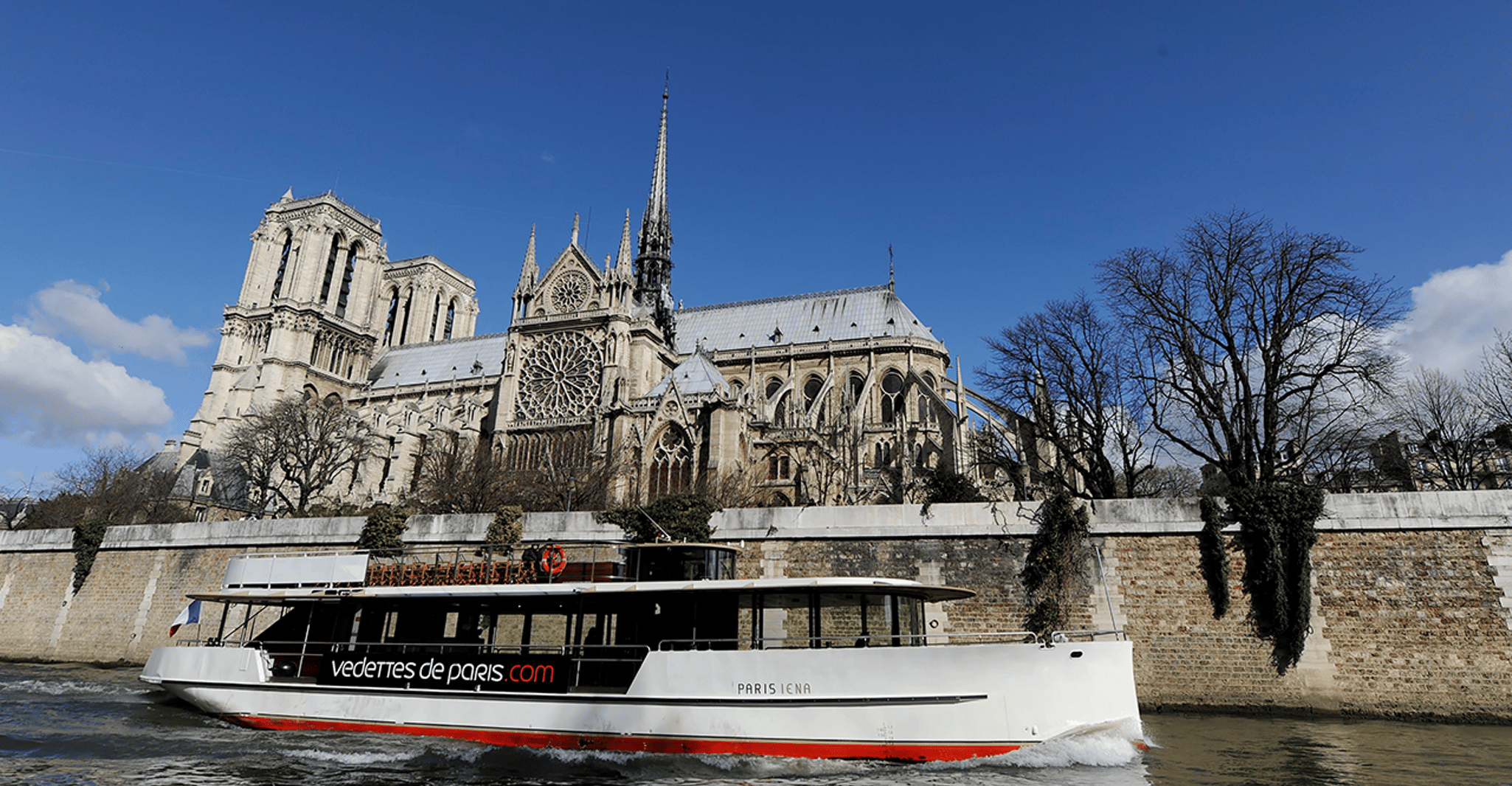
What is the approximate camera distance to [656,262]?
51.8 metres

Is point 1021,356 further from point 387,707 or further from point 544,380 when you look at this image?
point 544,380


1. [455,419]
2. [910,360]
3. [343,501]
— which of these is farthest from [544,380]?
[910,360]

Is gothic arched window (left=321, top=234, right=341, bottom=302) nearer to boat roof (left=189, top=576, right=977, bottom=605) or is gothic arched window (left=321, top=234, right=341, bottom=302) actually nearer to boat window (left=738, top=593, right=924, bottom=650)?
boat roof (left=189, top=576, right=977, bottom=605)

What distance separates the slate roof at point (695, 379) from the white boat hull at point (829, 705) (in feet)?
71.8

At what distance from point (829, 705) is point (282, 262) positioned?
65.9 metres

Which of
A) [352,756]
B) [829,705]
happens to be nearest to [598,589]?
[829,705]

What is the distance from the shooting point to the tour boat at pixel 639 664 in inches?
412

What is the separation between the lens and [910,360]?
4369 centimetres

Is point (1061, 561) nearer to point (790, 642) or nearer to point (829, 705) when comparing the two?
point (790, 642)

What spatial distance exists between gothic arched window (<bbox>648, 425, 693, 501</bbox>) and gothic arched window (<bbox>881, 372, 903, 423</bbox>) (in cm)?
1374

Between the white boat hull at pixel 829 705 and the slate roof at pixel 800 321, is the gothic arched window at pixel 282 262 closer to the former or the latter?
the slate roof at pixel 800 321

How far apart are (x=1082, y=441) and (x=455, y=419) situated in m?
35.8

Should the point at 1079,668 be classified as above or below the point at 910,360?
below

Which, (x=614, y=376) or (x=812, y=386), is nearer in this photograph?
(x=614, y=376)
